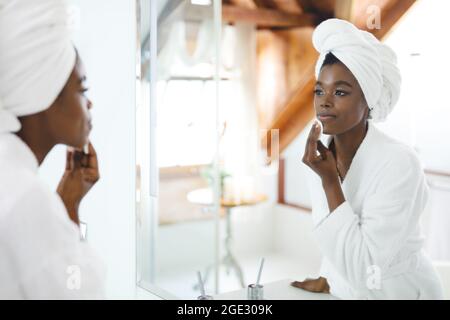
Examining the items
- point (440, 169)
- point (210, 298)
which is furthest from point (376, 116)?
point (210, 298)

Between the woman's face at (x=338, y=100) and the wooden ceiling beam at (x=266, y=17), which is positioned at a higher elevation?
the wooden ceiling beam at (x=266, y=17)

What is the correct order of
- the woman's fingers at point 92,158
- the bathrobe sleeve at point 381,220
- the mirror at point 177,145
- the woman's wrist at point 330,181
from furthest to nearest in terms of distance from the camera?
the woman's fingers at point 92,158 → the mirror at point 177,145 → the woman's wrist at point 330,181 → the bathrobe sleeve at point 381,220

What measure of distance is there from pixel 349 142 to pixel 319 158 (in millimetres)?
95

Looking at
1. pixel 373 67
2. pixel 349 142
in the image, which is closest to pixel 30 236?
pixel 349 142

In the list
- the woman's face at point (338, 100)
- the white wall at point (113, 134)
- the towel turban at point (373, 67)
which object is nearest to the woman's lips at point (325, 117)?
the woman's face at point (338, 100)

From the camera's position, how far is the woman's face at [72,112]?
1689mm

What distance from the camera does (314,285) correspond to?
1525mm

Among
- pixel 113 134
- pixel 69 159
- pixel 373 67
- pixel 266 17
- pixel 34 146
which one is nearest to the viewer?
pixel 373 67

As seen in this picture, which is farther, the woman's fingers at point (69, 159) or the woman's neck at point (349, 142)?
the woman's fingers at point (69, 159)

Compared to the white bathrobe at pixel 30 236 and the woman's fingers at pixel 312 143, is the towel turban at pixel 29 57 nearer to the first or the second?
the white bathrobe at pixel 30 236

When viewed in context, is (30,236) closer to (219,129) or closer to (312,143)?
(219,129)

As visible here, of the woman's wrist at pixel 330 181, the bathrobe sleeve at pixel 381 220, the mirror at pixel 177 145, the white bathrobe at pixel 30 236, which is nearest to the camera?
the bathrobe sleeve at pixel 381 220

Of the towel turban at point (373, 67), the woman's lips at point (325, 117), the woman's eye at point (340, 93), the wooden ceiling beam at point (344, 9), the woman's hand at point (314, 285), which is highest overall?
the wooden ceiling beam at point (344, 9)

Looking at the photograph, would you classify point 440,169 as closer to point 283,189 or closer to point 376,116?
point 376,116
